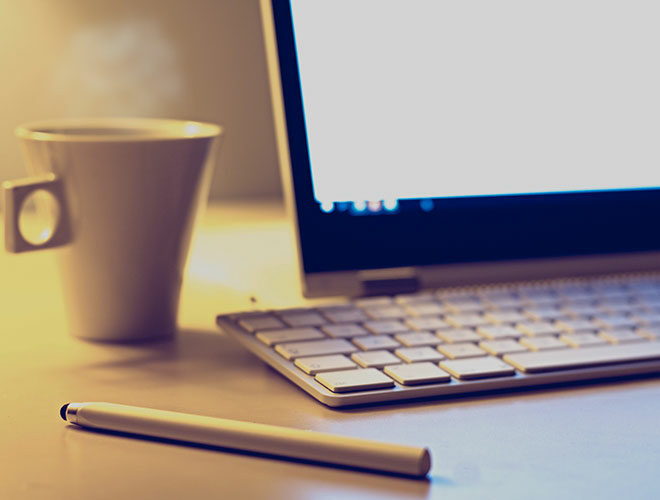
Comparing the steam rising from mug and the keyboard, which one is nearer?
the keyboard

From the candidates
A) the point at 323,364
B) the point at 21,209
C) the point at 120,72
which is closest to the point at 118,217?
the point at 21,209

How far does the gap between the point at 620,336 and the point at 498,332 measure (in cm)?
8

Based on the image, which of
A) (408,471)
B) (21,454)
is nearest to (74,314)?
(21,454)

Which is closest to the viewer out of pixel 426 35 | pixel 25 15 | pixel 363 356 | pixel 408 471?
pixel 408 471

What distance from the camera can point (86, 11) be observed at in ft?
3.39

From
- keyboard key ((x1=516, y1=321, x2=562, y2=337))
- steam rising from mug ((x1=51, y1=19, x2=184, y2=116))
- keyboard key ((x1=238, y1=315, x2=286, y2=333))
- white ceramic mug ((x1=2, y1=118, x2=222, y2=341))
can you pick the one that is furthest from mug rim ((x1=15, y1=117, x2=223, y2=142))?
steam rising from mug ((x1=51, y1=19, x2=184, y2=116))

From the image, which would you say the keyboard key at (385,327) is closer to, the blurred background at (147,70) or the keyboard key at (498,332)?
the keyboard key at (498,332)

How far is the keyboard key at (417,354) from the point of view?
51cm

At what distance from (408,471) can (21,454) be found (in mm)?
174

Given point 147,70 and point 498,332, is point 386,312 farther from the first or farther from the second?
point 147,70

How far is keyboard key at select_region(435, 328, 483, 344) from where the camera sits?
0.55 meters

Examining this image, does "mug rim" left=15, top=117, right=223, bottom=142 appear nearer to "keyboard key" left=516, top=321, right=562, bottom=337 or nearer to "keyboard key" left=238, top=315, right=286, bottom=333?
"keyboard key" left=238, top=315, right=286, bottom=333

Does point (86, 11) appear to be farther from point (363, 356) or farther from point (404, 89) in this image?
point (363, 356)

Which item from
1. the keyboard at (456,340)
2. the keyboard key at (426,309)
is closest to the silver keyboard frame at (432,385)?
the keyboard at (456,340)
